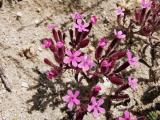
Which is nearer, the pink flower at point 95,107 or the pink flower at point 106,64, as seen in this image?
the pink flower at point 95,107

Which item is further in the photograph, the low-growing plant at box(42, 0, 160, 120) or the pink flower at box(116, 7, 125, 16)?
the pink flower at box(116, 7, 125, 16)

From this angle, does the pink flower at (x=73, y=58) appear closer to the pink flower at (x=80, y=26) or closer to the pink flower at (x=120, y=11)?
the pink flower at (x=80, y=26)

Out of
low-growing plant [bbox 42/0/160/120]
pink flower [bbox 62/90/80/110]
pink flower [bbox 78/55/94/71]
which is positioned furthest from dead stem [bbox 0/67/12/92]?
pink flower [bbox 78/55/94/71]

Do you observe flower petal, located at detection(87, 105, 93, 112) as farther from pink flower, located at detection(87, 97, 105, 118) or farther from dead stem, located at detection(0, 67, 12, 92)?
dead stem, located at detection(0, 67, 12, 92)

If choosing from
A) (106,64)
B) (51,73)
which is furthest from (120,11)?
(51,73)

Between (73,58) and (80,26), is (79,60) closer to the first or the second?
(73,58)

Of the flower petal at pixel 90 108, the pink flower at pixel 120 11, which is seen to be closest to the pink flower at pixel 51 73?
the flower petal at pixel 90 108

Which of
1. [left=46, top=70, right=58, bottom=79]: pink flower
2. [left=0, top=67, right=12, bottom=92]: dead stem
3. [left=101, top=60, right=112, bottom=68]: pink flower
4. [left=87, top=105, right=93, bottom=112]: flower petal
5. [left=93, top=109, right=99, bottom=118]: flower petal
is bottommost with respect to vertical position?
[left=93, top=109, right=99, bottom=118]: flower petal

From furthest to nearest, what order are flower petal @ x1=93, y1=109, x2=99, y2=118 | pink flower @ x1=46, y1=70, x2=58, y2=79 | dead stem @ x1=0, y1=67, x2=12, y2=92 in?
dead stem @ x1=0, y1=67, x2=12, y2=92
pink flower @ x1=46, y1=70, x2=58, y2=79
flower petal @ x1=93, y1=109, x2=99, y2=118
